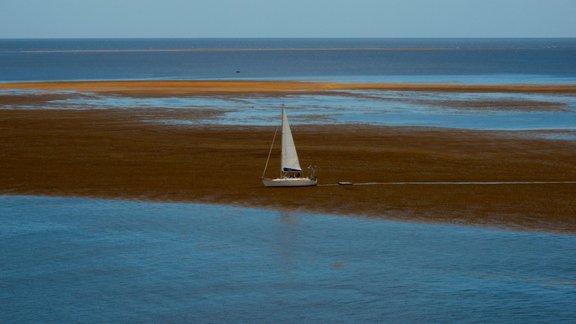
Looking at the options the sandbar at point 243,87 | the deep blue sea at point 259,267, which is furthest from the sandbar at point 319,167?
the sandbar at point 243,87

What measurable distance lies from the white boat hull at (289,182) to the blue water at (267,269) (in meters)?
3.73

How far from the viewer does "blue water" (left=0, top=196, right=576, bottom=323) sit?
24703mm

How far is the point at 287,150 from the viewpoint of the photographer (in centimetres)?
3897

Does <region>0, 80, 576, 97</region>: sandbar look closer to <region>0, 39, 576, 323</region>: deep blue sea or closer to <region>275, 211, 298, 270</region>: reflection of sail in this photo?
<region>0, 39, 576, 323</region>: deep blue sea

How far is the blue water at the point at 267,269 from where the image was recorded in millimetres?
24703

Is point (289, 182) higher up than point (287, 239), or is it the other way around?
point (289, 182)

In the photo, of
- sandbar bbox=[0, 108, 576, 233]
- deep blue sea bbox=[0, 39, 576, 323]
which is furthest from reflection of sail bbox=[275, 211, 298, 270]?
sandbar bbox=[0, 108, 576, 233]

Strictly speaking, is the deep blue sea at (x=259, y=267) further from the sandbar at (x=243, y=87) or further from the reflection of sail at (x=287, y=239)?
the sandbar at (x=243, y=87)

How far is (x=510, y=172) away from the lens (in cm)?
4403

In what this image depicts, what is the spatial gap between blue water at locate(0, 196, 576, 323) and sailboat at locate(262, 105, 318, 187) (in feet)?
12.3

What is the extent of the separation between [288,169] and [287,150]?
1.02 m

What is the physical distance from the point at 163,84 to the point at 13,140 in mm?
55988

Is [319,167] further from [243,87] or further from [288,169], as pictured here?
[243,87]

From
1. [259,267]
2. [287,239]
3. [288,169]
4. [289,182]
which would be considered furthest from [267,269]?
[289,182]
